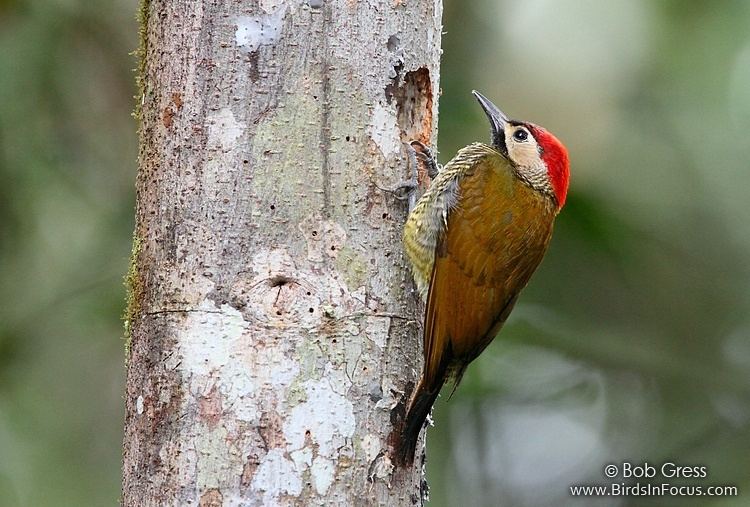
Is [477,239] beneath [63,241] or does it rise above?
above

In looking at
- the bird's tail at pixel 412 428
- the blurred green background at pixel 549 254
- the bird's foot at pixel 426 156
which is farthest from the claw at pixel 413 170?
the blurred green background at pixel 549 254

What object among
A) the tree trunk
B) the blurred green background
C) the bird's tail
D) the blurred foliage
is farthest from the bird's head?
the blurred foliage

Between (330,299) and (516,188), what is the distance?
1.35 meters

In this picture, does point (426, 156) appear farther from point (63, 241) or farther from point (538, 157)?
point (63, 241)

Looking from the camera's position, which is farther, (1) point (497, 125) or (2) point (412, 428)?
(1) point (497, 125)

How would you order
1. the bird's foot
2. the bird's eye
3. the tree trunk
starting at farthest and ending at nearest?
1. the bird's eye
2. the bird's foot
3. the tree trunk

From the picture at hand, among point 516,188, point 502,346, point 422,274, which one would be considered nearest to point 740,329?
point 502,346

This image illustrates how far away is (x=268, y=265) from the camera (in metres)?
2.84

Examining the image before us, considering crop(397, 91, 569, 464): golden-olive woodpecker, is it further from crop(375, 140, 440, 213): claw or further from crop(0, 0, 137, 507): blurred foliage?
crop(0, 0, 137, 507): blurred foliage

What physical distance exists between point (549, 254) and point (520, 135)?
2025 mm

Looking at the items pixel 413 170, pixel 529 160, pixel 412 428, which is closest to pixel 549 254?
pixel 529 160

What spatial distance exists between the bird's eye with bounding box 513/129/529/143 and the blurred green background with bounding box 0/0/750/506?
4.17ft

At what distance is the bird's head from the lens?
4.09m

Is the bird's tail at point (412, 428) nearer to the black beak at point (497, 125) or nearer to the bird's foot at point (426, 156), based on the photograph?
the bird's foot at point (426, 156)
